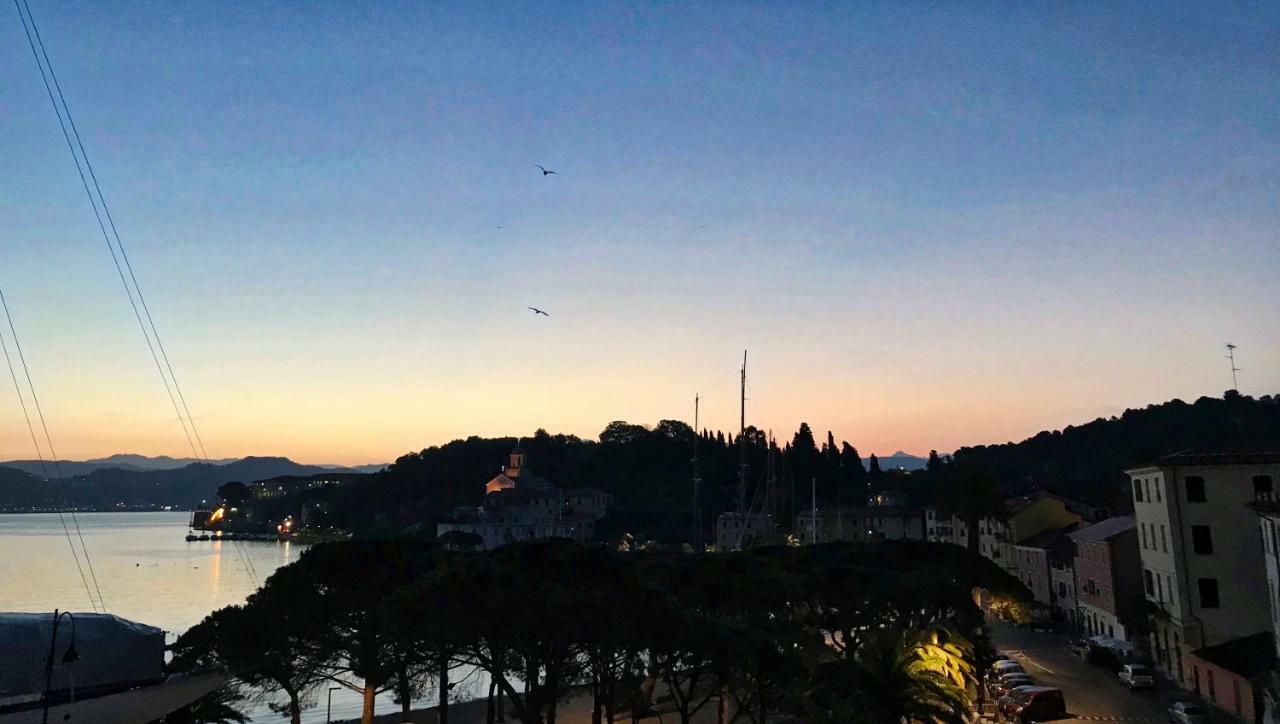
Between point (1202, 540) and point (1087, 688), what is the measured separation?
341 inches

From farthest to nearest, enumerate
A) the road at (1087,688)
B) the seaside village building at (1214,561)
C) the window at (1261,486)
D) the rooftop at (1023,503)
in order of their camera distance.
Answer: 1. the rooftop at (1023,503)
2. the window at (1261,486)
3. the seaside village building at (1214,561)
4. the road at (1087,688)

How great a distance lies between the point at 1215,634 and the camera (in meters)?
39.8

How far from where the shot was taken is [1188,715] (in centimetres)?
3316

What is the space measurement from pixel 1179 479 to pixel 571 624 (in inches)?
1172

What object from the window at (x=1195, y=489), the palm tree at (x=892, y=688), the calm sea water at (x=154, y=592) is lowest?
the calm sea water at (x=154, y=592)

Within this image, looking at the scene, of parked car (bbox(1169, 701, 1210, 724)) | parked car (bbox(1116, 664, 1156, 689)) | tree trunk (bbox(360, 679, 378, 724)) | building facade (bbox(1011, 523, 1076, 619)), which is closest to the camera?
parked car (bbox(1169, 701, 1210, 724))

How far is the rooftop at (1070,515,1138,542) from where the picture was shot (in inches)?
2242

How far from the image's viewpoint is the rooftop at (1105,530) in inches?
2242

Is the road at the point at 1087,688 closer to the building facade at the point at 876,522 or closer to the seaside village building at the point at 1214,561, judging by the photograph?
the seaside village building at the point at 1214,561

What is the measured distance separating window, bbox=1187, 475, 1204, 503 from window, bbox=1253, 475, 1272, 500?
2009 millimetres

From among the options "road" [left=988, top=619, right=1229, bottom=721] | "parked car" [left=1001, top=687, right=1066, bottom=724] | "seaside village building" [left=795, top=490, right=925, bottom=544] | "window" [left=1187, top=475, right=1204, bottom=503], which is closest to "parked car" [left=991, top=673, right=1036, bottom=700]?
"road" [left=988, top=619, right=1229, bottom=721]

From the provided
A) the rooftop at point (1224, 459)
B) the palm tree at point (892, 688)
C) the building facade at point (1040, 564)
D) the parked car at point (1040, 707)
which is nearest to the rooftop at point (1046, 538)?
the building facade at point (1040, 564)

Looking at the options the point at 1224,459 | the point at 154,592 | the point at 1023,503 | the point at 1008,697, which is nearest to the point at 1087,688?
the point at 1008,697

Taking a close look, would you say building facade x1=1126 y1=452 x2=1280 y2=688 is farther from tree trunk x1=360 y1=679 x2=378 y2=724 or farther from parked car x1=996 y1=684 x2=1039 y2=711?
tree trunk x1=360 y1=679 x2=378 y2=724
